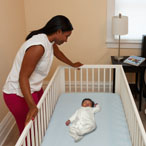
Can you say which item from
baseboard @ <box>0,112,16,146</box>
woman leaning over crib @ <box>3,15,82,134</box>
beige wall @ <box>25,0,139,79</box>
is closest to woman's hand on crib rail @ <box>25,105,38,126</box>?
woman leaning over crib @ <box>3,15,82,134</box>

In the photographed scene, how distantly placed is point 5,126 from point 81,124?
105cm

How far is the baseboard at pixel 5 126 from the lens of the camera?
2359 mm

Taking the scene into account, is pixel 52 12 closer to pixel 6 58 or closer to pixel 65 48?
pixel 65 48

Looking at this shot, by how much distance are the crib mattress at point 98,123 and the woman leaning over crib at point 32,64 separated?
0.90 ft

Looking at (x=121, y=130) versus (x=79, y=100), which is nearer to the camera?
(x=121, y=130)

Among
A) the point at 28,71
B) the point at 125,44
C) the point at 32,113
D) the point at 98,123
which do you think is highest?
the point at 28,71

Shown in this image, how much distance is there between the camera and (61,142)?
1.65 m

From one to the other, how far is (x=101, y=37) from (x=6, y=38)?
4.35 feet

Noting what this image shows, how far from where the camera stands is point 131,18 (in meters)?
3.13

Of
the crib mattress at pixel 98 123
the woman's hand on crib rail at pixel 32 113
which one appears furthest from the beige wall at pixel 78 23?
the woman's hand on crib rail at pixel 32 113

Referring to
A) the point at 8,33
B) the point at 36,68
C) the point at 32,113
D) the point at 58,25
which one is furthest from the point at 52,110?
the point at 8,33

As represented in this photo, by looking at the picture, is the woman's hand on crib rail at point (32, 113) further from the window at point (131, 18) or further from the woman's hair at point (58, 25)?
the window at point (131, 18)

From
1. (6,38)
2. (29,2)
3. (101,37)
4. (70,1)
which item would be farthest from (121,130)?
(29,2)

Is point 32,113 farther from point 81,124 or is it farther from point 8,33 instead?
point 8,33
